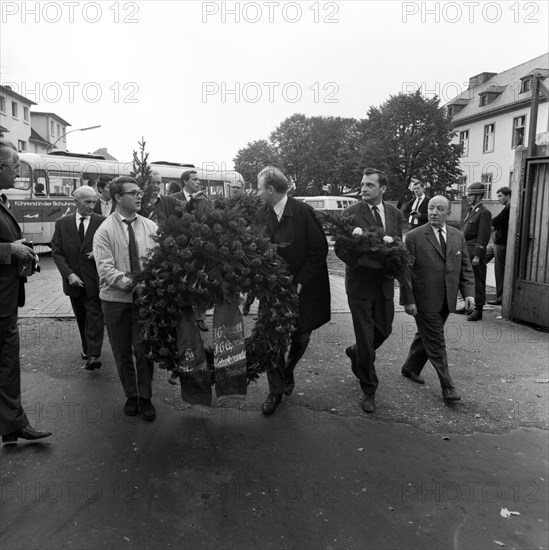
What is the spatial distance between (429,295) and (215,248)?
238 centimetres

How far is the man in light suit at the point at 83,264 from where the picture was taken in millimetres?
5578

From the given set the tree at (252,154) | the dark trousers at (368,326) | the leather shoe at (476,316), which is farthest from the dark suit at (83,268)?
the tree at (252,154)

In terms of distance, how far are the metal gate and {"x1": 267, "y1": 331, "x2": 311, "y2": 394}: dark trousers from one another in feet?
15.1

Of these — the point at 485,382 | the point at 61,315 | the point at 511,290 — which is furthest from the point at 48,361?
the point at 511,290

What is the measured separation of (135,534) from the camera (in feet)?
9.32

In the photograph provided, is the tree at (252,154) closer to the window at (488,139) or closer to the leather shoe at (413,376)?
the window at (488,139)

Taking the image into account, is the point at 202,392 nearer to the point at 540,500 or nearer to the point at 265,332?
the point at 265,332

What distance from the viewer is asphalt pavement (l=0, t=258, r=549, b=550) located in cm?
291

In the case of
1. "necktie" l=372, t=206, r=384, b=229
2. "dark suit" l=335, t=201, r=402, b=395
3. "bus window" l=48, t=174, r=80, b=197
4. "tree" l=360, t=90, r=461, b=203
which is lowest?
"dark suit" l=335, t=201, r=402, b=395

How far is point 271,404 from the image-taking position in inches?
179

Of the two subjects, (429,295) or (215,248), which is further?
(429,295)

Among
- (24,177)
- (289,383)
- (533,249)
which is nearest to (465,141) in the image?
(24,177)

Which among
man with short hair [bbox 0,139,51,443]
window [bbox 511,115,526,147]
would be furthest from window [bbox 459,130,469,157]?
man with short hair [bbox 0,139,51,443]

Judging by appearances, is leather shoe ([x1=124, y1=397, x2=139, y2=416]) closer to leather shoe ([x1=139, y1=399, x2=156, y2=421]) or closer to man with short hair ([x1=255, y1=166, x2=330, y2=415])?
leather shoe ([x1=139, y1=399, x2=156, y2=421])
